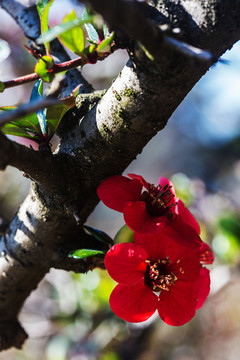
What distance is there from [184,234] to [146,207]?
0.30 ft

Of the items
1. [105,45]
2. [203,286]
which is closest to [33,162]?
[105,45]

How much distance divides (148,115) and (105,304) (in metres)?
1.12

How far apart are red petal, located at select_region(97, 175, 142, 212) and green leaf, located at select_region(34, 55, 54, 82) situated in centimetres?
18

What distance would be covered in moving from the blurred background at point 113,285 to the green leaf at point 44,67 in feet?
0.94

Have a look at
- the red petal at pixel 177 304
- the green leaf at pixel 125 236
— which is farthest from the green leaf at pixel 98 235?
the red petal at pixel 177 304

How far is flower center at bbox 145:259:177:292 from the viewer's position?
1.90ft

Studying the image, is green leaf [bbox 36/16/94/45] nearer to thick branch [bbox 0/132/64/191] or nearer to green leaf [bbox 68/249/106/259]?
thick branch [bbox 0/132/64/191]

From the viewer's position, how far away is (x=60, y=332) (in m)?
1.56

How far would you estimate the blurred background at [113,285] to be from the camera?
144 cm

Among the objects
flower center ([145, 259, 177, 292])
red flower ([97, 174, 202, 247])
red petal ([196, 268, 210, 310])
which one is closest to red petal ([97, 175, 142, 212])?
red flower ([97, 174, 202, 247])

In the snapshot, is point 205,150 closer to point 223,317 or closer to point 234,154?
point 234,154

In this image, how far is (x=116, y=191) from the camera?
21.6 inches

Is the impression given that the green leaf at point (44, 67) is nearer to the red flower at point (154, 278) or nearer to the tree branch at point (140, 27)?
the tree branch at point (140, 27)

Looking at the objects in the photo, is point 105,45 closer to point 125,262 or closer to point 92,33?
point 92,33
